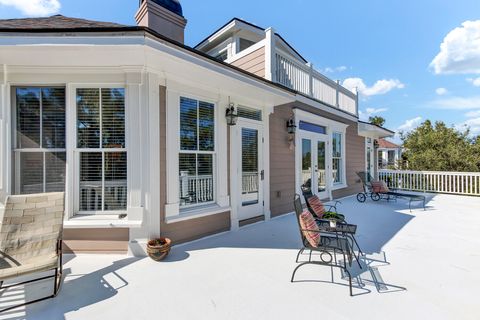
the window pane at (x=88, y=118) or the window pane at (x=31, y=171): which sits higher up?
the window pane at (x=88, y=118)

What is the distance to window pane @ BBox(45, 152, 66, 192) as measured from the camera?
3502 mm

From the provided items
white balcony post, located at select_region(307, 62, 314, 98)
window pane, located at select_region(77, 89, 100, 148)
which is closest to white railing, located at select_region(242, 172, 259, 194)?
window pane, located at select_region(77, 89, 100, 148)

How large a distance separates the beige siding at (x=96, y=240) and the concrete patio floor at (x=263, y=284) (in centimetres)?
12

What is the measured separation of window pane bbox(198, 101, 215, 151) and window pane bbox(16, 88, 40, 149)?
2.54 meters

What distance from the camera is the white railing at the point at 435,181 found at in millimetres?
8880

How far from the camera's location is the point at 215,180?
4.50m

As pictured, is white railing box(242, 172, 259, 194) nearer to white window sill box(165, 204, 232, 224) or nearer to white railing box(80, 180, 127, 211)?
white window sill box(165, 204, 232, 224)

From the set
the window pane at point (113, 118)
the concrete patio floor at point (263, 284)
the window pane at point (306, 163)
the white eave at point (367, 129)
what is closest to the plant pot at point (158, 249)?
the concrete patio floor at point (263, 284)

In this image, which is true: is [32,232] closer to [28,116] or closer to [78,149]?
[78,149]

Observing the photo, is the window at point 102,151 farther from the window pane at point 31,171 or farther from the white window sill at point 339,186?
the white window sill at point 339,186

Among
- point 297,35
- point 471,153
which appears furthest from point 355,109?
point 471,153

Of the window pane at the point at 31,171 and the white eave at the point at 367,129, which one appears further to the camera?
the white eave at the point at 367,129

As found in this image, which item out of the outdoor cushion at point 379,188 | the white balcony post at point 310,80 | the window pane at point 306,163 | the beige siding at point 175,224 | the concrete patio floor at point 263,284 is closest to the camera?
the concrete patio floor at point 263,284

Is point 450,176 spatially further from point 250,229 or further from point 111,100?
point 111,100
